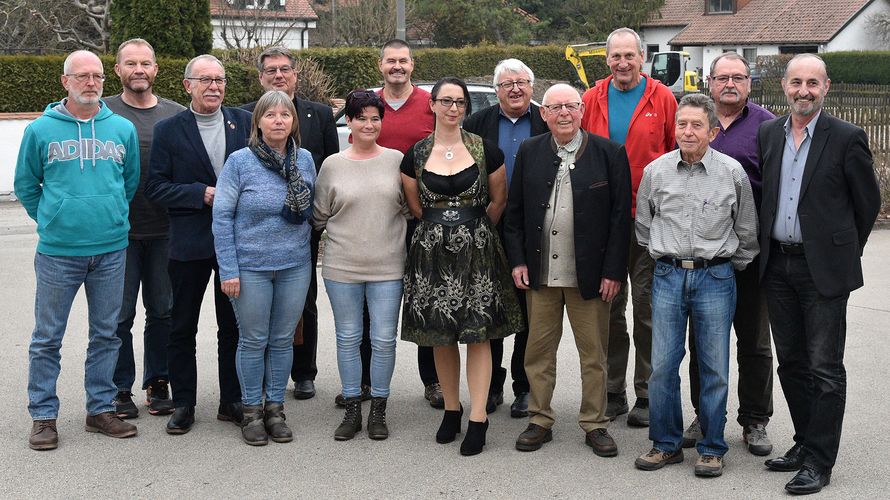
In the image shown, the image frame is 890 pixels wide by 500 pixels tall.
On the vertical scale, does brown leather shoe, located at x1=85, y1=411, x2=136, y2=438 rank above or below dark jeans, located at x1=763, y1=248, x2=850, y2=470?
below

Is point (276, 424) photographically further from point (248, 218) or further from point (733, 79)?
point (733, 79)

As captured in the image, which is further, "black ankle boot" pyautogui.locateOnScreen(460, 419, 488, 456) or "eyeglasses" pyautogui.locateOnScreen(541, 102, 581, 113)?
"black ankle boot" pyautogui.locateOnScreen(460, 419, 488, 456)

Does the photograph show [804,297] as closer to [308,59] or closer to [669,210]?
[669,210]

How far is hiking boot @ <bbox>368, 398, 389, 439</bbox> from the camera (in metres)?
5.95

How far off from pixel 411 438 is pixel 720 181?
7.29ft

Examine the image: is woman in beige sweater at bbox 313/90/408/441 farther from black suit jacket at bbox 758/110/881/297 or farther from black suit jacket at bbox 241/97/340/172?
black suit jacket at bbox 758/110/881/297

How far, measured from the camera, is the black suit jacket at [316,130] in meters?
6.58

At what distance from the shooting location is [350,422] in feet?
19.7

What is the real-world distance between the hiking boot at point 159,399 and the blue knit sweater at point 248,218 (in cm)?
118

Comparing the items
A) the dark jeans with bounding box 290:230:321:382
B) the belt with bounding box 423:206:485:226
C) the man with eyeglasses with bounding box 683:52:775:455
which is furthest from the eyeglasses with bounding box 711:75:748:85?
the dark jeans with bounding box 290:230:321:382

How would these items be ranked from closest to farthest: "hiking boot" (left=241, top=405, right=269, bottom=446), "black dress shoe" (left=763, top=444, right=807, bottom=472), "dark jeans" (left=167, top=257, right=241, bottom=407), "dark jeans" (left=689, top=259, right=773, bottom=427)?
1. "black dress shoe" (left=763, top=444, right=807, bottom=472)
2. "dark jeans" (left=689, top=259, right=773, bottom=427)
3. "hiking boot" (left=241, top=405, right=269, bottom=446)
4. "dark jeans" (left=167, top=257, right=241, bottom=407)

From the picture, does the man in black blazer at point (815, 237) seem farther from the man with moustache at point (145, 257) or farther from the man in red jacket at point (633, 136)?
the man with moustache at point (145, 257)

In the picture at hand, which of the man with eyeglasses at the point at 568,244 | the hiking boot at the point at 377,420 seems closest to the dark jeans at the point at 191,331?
Answer: the hiking boot at the point at 377,420

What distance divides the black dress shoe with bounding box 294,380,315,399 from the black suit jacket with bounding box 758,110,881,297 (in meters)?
3.26
